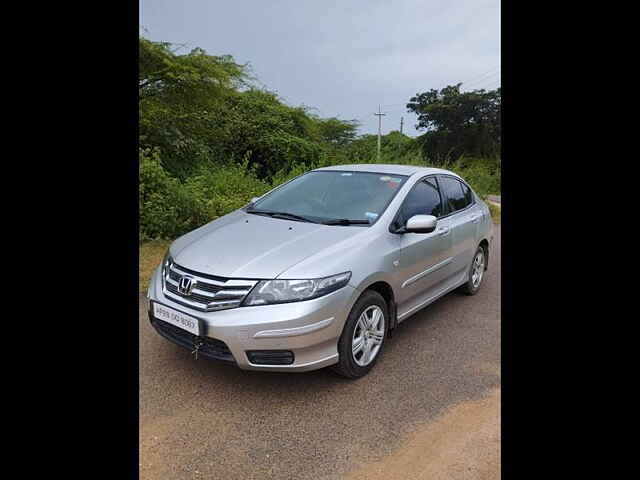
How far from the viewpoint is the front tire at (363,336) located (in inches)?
116

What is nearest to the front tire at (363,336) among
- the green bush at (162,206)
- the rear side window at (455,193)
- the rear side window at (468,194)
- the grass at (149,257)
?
the rear side window at (455,193)

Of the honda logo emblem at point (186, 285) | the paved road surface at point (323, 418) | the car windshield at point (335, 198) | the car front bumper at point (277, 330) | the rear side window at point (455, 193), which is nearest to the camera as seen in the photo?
the paved road surface at point (323, 418)

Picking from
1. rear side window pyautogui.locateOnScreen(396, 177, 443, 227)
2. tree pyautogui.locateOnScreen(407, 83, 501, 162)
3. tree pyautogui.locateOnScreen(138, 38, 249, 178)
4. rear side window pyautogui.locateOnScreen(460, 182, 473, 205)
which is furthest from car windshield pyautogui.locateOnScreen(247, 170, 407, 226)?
tree pyautogui.locateOnScreen(407, 83, 501, 162)

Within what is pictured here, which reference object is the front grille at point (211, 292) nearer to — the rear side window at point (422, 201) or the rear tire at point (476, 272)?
the rear side window at point (422, 201)

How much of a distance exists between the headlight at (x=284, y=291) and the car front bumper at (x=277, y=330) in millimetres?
34

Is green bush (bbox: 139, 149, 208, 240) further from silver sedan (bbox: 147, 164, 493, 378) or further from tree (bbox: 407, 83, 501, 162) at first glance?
tree (bbox: 407, 83, 501, 162)

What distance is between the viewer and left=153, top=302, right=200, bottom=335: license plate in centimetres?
275

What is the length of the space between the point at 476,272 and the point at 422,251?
1708mm

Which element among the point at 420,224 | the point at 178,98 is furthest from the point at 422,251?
the point at 178,98
